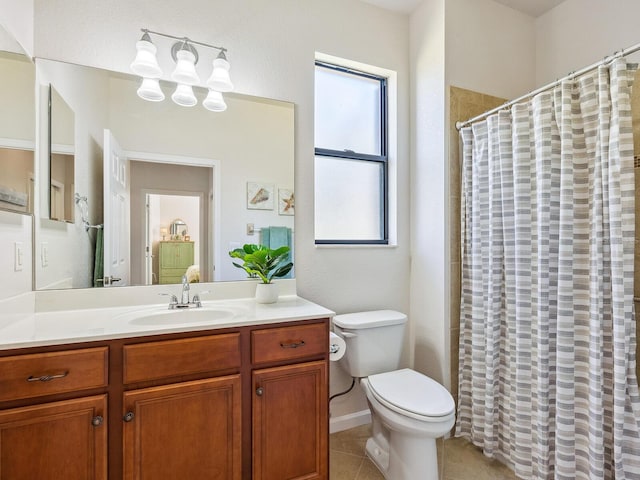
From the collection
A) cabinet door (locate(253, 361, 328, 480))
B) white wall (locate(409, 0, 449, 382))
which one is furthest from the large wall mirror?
white wall (locate(409, 0, 449, 382))

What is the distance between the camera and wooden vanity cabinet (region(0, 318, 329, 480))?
1.07 metres

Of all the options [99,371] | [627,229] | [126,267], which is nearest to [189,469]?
[99,371]

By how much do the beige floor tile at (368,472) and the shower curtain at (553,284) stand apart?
1.86 ft

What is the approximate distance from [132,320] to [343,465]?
1.31 metres

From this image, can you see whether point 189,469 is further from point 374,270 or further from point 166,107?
point 166,107

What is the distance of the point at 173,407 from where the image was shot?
1236 millimetres

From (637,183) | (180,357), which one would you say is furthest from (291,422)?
(637,183)

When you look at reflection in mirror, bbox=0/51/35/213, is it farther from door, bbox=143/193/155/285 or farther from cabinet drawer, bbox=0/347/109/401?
cabinet drawer, bbox=0/347/109/401

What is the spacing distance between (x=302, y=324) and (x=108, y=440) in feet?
2.60

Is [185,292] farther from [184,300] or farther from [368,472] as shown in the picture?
[368,472]

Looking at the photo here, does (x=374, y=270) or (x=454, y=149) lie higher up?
(x=454, y=149)

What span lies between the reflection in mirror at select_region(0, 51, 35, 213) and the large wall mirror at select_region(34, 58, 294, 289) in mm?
90

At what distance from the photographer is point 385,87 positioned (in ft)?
7.66

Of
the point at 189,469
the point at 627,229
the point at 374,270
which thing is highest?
the point at 627,229
